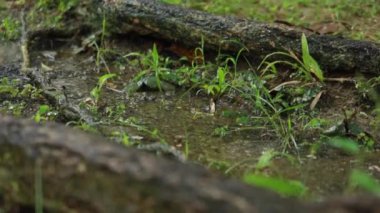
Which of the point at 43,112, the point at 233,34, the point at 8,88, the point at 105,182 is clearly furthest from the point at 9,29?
the point at 105,182

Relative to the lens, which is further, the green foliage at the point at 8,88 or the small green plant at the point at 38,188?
the green foliage at the point at 8,88

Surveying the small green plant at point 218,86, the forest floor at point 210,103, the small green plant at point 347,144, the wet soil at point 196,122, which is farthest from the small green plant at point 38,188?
the small green plant at point 218,86

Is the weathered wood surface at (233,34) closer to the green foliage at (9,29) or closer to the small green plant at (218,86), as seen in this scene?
the small green plant at (218,86)

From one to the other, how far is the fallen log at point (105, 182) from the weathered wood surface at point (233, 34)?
198cm

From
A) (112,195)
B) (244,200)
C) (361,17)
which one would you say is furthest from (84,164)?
(361,17)

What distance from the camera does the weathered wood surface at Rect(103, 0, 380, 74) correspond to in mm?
3553

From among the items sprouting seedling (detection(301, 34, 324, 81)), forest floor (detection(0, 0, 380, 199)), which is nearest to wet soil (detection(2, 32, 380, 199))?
forest floor (detection(0, 0, 380, 199))

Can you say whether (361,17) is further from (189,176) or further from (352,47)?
(189,176)

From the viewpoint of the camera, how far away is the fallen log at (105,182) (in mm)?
1645

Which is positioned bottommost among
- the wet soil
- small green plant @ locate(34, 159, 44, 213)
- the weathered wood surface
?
the wet soil

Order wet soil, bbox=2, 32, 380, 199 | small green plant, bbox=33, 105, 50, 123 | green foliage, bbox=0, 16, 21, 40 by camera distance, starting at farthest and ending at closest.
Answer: green foliage, bbox=0, 16, 21, 40 < small green plant, bbox=33, 105, 50, 123 < wet soil, bbox=2, 32, 380, 199

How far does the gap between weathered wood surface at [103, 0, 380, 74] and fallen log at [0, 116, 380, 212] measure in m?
1.98

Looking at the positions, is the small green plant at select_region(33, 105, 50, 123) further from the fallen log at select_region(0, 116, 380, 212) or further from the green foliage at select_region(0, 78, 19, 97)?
the fallen log at select_region(0, 116, 380, 212)

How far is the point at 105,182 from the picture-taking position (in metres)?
1.83
